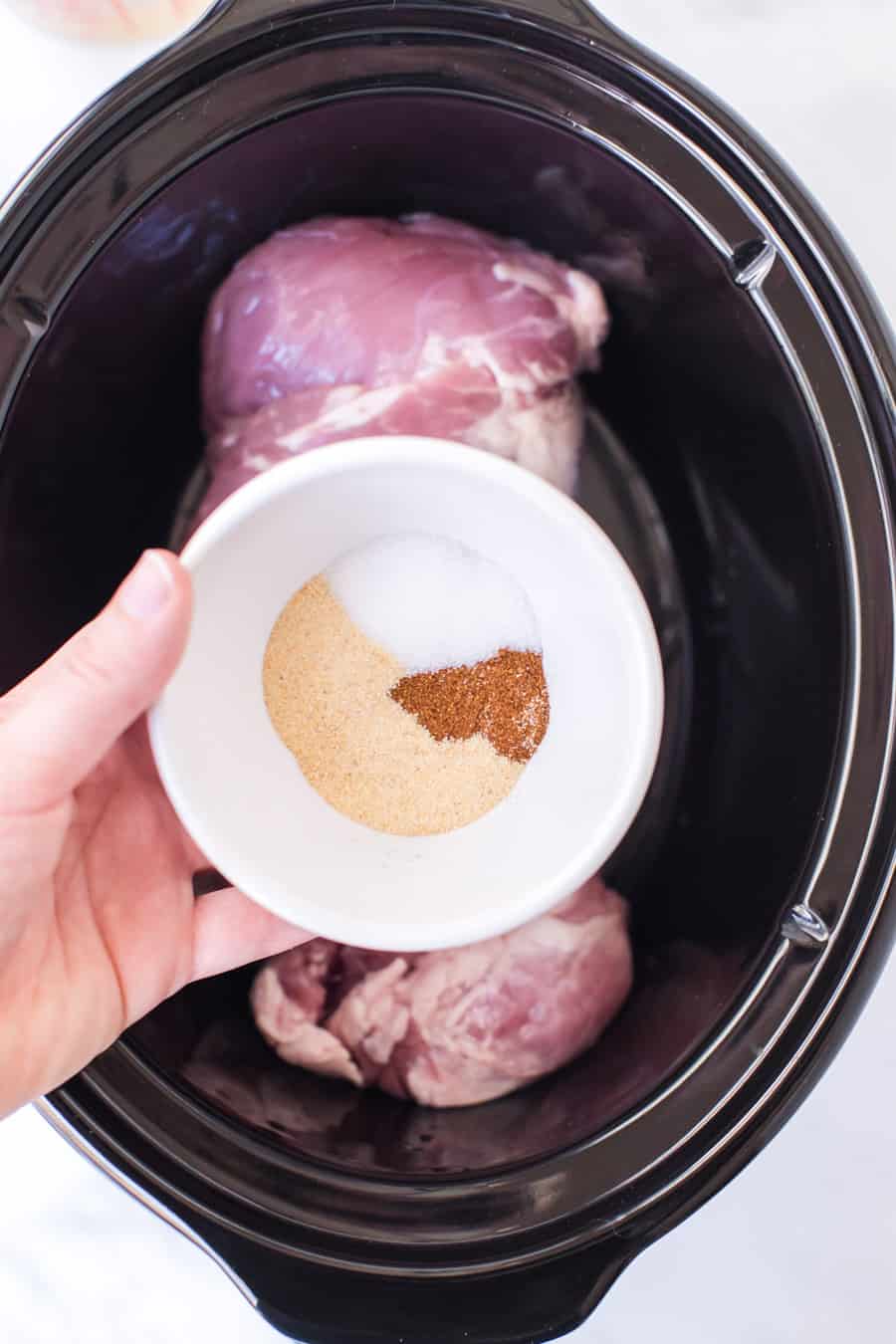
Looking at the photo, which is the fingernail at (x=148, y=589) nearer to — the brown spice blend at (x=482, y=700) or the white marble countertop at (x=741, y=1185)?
the brown spice blend at (x=482, y=700)

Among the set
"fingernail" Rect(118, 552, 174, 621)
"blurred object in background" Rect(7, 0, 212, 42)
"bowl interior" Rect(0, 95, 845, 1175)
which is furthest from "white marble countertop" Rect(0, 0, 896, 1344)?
"fingernail" Rect(118, 552, 174, 621)

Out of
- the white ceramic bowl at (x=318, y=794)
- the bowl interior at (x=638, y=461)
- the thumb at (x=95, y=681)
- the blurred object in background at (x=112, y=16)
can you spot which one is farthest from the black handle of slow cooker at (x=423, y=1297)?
the blurred object in background at (x=112, y=16)

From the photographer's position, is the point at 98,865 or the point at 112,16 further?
the point at 112,16

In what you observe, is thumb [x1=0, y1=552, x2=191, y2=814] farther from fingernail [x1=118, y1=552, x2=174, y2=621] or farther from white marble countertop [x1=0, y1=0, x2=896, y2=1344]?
white marble countertop [x1=0, y1=0, x2=896, y2=1344]

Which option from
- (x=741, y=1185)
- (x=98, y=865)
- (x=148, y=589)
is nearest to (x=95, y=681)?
(x=148, y=589)

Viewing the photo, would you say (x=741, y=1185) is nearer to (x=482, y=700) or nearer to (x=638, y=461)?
(x=482, y=700)

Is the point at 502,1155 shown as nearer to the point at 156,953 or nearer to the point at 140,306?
the point at 156,953

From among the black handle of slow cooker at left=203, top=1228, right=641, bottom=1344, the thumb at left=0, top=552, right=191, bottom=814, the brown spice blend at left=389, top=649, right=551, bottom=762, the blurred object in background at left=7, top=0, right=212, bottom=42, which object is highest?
the blurred object in background at left=7, top=0, right=212, bottom=42

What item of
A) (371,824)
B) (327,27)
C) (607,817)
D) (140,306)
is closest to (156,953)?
(371,824)
